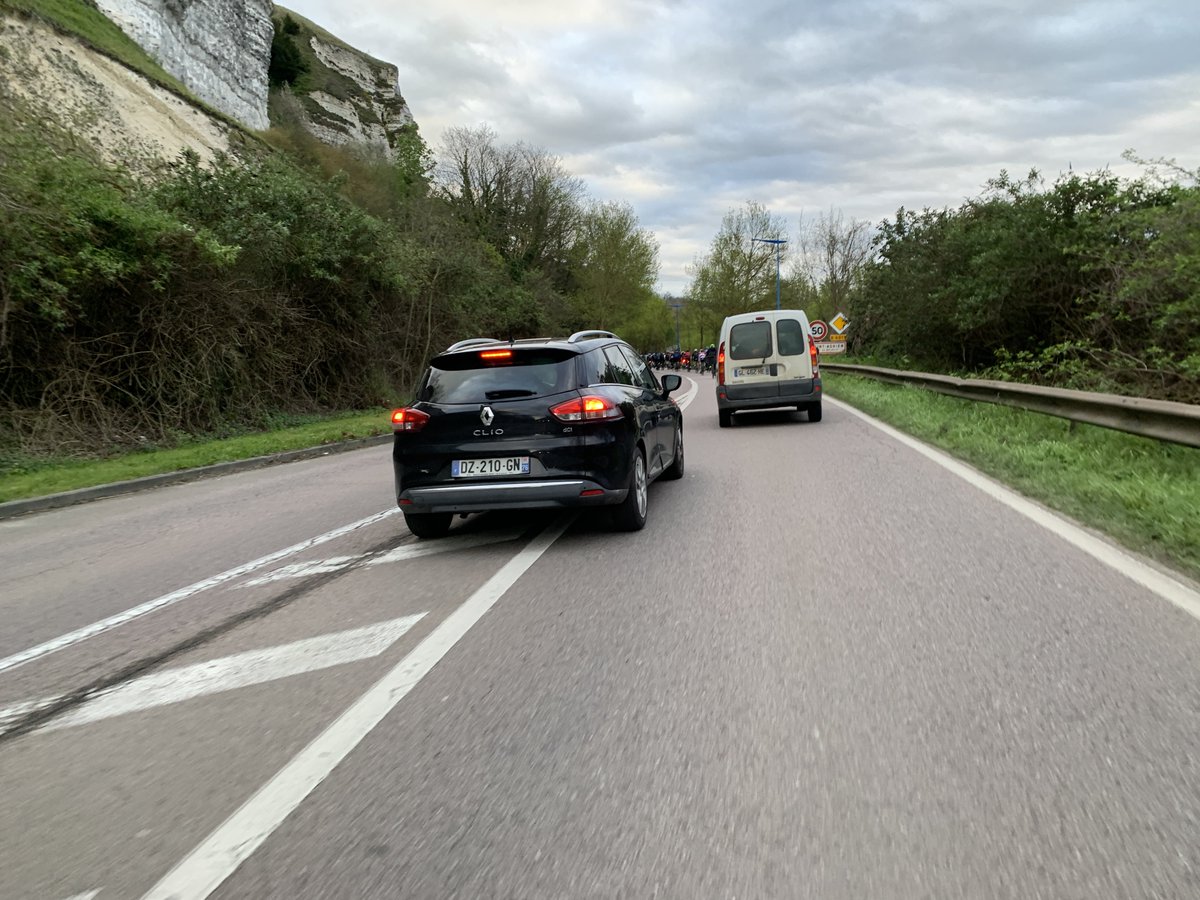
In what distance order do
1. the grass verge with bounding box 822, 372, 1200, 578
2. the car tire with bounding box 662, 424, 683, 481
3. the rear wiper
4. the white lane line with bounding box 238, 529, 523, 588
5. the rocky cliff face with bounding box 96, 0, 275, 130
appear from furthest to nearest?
the rocky cliff face with bounding box 96, 0, 275, 130, the car tire with bounding box 662, 424, 683, 481, the rear wiper, the white lane line with bounding box 238, 529, 523, 588, the grass verge with bounding box 822, 372, 1200, 578

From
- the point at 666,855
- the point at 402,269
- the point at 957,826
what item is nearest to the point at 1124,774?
the point at 957,826

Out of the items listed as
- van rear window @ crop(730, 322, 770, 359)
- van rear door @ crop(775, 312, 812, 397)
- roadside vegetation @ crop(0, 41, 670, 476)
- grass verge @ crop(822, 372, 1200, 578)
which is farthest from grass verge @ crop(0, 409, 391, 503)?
grass verge @ crop(822, 372, 1200, 578)

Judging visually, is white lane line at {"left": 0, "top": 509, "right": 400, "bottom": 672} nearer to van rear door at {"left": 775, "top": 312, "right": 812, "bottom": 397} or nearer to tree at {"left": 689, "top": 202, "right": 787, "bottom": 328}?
van rear door at {"left": 775, "top": 312, "right": 812, "bottom": 397}

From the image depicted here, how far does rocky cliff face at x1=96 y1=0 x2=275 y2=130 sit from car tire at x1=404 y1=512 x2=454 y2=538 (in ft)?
142

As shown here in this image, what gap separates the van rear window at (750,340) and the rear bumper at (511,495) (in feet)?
31.7

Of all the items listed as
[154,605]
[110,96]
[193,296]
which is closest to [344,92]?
[110,96]

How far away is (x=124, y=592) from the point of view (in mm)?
5949

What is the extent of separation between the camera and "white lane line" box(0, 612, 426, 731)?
377 centimetres

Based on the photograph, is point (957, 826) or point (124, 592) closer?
point (957, 826)

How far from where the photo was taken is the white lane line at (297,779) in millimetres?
2426

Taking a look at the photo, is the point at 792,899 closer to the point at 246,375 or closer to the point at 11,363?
the point at 11,363

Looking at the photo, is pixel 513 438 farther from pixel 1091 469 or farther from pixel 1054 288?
pixel 1054 288

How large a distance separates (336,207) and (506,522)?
705 inches

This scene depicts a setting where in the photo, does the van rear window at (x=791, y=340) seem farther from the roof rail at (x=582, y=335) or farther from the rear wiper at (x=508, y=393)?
the rear wiper at (x=508, y=393)
